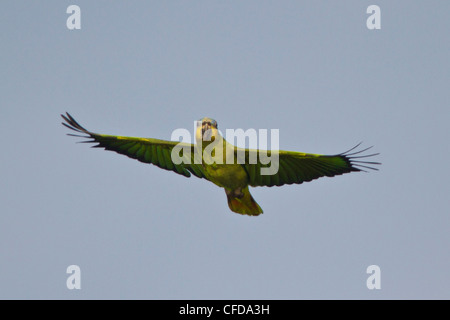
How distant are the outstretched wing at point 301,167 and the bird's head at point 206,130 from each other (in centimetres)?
82

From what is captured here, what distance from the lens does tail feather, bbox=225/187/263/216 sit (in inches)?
756

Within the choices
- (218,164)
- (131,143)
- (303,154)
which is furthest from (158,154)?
(303,154)

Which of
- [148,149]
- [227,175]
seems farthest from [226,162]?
[148,149]

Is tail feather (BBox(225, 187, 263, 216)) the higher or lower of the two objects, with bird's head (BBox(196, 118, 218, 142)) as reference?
lower

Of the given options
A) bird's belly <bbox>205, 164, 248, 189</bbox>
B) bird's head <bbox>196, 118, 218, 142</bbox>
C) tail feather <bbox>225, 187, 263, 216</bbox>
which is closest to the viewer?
bird's head <bbox>196, 118, 218, 142</bbox>

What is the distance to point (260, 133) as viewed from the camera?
61.7 feet

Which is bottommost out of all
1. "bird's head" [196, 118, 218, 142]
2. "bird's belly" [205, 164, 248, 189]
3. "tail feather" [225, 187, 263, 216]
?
"tail feather" [225, 187, 263, 216]

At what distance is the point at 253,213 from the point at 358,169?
264cm

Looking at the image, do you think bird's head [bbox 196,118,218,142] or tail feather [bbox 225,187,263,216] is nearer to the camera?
bird's head [bbox 196,118,218,142]

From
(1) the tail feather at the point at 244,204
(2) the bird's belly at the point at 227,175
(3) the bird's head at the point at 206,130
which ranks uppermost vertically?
(3) the bird's head at the point at 206,130

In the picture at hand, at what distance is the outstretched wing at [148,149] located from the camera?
1914 cm

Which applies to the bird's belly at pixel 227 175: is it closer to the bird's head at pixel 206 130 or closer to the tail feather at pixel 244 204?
the tail feather at pixel 244 204

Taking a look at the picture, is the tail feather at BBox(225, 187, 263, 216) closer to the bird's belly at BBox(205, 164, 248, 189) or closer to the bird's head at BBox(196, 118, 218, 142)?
the bird's belly at BBox(205, 164, 248, 189)
